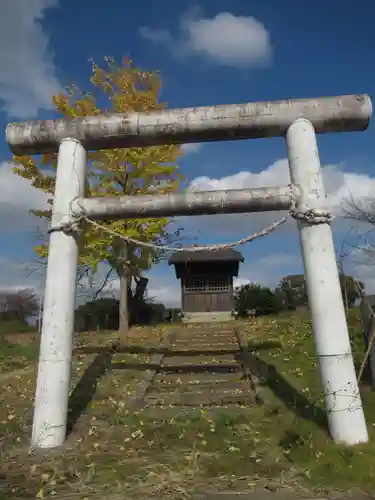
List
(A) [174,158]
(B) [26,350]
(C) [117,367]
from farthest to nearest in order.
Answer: (A) [174,158]
(B) [26,350]
(C) [117,367]

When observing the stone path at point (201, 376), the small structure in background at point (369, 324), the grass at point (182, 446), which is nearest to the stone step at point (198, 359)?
the stone path at point (201, 376)

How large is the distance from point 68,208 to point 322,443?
13.5ft

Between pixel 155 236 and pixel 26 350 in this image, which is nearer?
pixel 26 350

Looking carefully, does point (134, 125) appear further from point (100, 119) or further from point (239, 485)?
point (239, 485)

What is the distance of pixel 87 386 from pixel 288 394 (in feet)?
11.2

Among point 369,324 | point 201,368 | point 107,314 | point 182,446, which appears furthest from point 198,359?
point 107,314

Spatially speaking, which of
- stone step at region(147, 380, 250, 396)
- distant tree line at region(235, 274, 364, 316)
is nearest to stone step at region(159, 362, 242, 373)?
stone step at region(147, 380, 250, 396)

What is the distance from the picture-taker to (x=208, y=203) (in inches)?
205

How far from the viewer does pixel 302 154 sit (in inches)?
199

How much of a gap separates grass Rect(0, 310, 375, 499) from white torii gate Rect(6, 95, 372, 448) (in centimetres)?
48

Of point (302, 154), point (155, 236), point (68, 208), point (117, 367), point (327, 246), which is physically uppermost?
point (155, 236)

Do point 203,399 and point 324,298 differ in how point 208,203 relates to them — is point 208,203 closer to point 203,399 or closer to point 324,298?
point 324,298

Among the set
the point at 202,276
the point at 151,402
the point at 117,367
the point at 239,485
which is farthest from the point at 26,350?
the point at 202,276

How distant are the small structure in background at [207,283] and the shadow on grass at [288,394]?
38.7 ft
